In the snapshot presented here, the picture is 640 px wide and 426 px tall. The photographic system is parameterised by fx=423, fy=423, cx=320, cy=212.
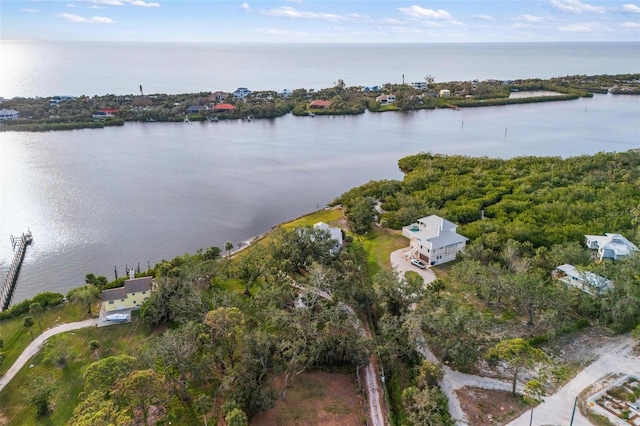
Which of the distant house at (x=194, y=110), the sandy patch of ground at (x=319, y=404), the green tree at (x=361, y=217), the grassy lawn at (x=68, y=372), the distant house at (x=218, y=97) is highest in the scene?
the distant house at (x=218, y=97)

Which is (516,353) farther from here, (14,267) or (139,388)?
(14,267)

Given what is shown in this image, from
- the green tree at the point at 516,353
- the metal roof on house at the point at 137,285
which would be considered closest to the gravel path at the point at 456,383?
the green tree at the point at 516,353

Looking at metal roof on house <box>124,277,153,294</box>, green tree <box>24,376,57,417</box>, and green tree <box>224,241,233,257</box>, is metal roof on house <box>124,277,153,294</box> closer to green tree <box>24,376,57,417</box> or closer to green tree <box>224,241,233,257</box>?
green tree <box>224,241,233,257</box>

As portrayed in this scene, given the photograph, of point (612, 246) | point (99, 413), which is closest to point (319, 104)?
point (612, 246)

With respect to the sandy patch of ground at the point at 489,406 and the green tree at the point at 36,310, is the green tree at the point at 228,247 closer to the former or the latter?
the green tree at the point at 36,310

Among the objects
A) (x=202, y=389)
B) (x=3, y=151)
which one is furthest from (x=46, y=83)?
(x=202, y=389)
